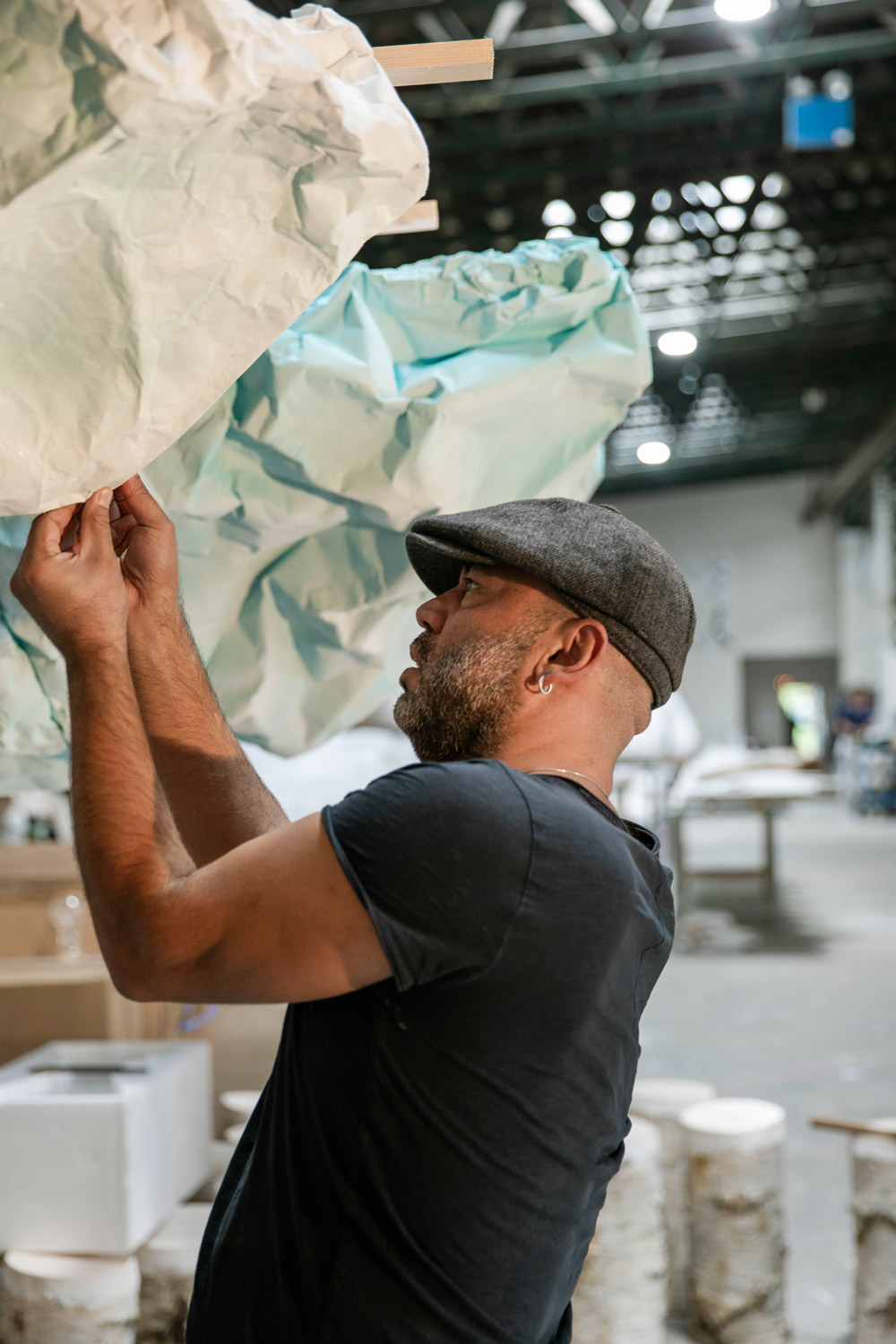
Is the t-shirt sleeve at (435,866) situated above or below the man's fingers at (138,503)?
below

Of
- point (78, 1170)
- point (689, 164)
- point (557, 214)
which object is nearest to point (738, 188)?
point (689, 164)

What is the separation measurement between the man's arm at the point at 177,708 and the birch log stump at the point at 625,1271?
145 cm

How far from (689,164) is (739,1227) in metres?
7.00

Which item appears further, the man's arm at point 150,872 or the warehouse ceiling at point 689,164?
the warehouse ceiling at point 689,164

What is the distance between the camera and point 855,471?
15.9 meters

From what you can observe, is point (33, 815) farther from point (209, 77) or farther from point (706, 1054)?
point (209, 77)

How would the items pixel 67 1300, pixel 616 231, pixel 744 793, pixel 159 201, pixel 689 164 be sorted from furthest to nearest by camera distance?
1. pixel 616 231
2. pixel 689 164
3. pixel 744 793
4. pixel 67 1300
5. pixel 159 201

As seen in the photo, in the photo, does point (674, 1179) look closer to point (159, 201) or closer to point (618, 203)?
point (159, 201)

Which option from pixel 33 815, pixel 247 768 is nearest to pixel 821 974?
pixel 33 815

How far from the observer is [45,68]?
63 centimetres

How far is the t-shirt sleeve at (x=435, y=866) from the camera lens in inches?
32.2

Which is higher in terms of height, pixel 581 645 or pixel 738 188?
pixel 738 188

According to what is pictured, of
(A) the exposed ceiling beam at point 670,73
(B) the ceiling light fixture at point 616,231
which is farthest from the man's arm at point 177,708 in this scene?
(B) the ceiling light fixture at point 616,231

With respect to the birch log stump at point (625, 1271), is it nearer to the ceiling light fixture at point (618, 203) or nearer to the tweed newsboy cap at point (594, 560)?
the tweed newsboy cap at point (594, 560)
